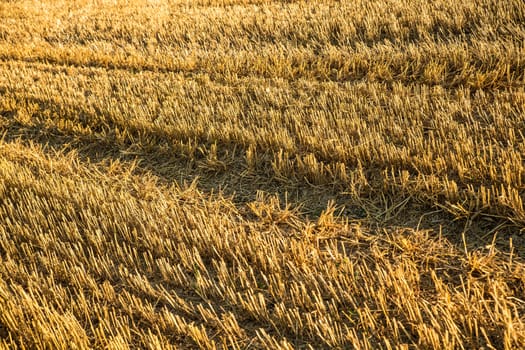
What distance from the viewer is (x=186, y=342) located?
2959mm

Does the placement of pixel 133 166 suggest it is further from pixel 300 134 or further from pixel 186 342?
pixel 186 342

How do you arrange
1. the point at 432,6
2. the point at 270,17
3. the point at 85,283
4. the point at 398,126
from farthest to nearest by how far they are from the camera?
the point at 270,17 → the point at 432,6 → the point at 398,126 → the point at 85,283

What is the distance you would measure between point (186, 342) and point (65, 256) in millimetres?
1501

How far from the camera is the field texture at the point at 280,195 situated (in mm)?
3002

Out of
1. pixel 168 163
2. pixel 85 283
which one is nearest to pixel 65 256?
pixel 85 283

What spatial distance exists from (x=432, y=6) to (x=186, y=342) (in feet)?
27.9

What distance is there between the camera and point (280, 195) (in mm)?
4562

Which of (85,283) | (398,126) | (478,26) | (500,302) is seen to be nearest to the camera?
(500,302)

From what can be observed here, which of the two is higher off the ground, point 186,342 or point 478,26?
point 478,26

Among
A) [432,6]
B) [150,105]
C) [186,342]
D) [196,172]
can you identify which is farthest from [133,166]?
[432,6]

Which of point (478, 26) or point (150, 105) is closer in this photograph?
point (150, 105)

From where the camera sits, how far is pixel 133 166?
17.6 feet

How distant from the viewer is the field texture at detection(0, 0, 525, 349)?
300 centimetres

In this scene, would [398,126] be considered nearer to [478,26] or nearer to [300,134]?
[300,134]
